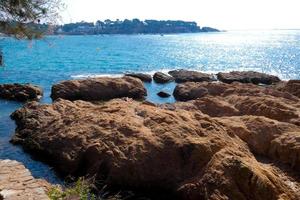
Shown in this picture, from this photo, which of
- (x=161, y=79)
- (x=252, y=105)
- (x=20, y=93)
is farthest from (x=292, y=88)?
(x=20, y=93)

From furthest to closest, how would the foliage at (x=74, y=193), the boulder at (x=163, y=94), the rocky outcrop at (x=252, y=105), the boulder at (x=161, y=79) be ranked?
the boulder at (x=161, y=79), the boulder at (x=163, y=94), the rocky outcrop at (x=252, y=105), the foliage at (x=74, y=193)

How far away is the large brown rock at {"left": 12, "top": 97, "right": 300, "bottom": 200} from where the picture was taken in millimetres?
15391

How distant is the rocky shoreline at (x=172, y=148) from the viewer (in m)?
15.5

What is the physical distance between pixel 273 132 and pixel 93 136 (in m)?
8.31

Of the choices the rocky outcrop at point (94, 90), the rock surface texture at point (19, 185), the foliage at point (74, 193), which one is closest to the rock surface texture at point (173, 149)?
the rock surface texture at point (19, 185)

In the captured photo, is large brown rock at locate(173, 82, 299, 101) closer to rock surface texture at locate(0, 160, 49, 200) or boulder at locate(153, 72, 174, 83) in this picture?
boulder at locate(153, 72, 174, 83)

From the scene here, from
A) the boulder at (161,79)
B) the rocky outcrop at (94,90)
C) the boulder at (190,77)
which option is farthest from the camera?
the boulder at (190,77)

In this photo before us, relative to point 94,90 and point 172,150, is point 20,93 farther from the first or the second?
point 172,150

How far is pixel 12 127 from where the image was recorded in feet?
92.1

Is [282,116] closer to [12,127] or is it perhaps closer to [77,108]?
[77,108]

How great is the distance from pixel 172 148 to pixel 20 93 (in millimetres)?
25192

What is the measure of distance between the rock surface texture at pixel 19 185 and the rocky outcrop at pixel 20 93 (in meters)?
25.2

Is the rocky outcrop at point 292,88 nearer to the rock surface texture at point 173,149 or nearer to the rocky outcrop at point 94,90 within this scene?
the rocky outcrop at point 94,90

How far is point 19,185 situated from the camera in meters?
13.1
